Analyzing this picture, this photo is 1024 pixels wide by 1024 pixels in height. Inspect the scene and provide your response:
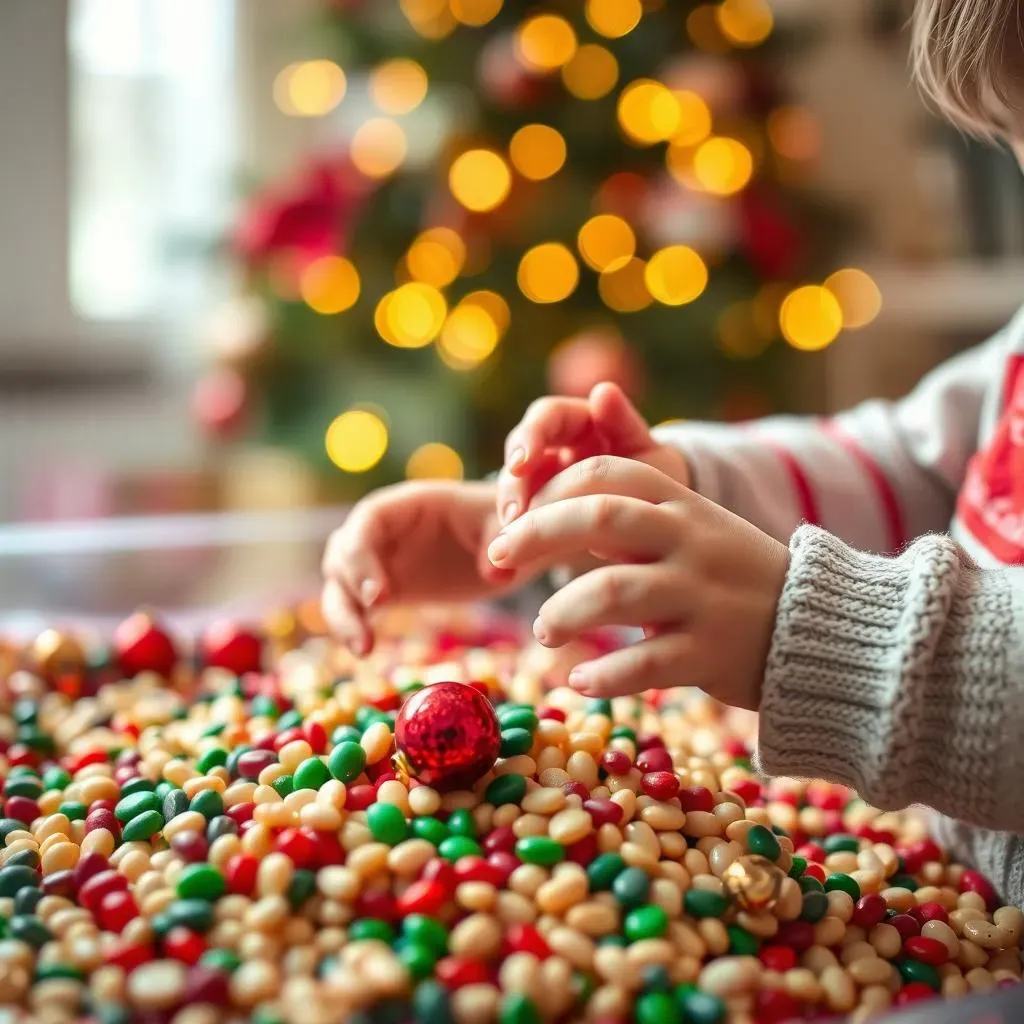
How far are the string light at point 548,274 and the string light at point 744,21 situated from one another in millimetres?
A: 467

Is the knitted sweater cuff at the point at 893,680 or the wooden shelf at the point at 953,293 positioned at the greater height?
the wooden shelf at the point at 953,293

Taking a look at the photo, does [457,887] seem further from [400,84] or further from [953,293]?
[953,293]

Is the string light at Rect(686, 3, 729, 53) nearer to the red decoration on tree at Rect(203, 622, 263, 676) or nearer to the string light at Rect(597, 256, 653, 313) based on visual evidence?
the string light at Rect(597, 256, 653, 313)

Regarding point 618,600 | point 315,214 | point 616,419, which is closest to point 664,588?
point 618,600

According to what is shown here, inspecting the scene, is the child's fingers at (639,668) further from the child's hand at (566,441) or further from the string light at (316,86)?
the string light at (316,86)

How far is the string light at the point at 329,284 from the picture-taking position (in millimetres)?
1689

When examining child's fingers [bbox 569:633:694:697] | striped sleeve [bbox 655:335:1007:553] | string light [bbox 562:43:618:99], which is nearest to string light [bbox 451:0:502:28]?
string light [bbox 562:43:618:99]

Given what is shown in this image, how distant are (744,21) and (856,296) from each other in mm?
486

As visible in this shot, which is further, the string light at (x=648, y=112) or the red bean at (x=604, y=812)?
the string light at (x=648, y=112)

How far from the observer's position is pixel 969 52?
596mm

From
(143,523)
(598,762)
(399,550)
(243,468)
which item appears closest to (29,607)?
(143,523)

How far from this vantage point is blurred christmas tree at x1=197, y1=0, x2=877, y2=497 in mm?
1656

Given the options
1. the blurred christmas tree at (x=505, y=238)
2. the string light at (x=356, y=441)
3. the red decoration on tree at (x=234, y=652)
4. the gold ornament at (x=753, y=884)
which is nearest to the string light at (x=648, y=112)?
the blurred christmas tree at (x=505, y=238)

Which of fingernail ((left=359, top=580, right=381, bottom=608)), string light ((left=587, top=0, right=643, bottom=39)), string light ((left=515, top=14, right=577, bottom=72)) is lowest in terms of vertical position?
fingernail ((left=359, top=580, right=381, bottom=608))
